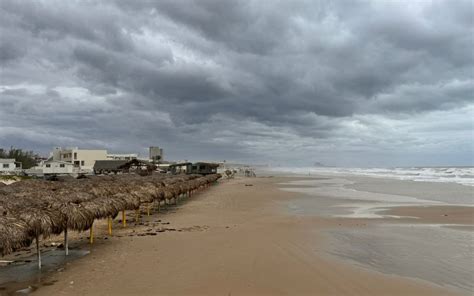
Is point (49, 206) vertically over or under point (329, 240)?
over

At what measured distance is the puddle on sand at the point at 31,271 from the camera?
832 cm

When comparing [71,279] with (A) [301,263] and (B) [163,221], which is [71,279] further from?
(B) [163,221]

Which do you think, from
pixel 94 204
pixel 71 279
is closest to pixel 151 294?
pixel 71 279

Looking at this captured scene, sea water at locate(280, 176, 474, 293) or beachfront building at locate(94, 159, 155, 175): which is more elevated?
beachfront building at locate(94, 159, 155, 175)

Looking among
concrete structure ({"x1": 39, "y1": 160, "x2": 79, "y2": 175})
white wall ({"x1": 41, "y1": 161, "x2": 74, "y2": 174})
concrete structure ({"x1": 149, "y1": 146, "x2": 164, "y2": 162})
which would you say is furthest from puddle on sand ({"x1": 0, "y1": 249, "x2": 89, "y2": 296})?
concrete structure ({"x1": 149, "y1": 146, "x2": 164, "y2": 162})

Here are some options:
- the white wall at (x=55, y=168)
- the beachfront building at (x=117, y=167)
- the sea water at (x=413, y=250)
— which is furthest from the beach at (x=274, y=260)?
the white wall at (x=55, y=168)

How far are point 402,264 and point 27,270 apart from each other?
374 inches

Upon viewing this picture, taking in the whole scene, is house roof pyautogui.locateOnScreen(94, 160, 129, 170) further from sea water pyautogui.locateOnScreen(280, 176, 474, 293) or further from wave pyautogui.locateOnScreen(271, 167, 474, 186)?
sea water pyautogui.locateOnScreen(280, 176, 474, 293)

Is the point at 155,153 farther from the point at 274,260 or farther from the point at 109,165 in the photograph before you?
the point at 274,260

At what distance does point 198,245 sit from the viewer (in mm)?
12875

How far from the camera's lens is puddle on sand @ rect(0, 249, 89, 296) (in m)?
8.32

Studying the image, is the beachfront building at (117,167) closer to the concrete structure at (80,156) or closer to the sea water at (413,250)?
the concrete structure at (80,156)

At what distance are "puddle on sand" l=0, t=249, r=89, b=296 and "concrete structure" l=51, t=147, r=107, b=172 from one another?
7676 cm

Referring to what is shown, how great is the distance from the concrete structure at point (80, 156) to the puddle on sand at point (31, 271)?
3022 inches
